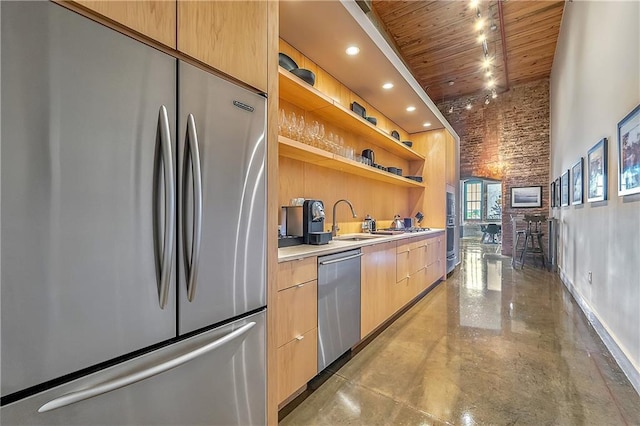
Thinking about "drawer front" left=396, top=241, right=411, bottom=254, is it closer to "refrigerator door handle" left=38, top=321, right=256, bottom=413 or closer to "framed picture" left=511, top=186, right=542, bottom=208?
"refrigerator door handle" left=38, top=321, right=256, bottom=413

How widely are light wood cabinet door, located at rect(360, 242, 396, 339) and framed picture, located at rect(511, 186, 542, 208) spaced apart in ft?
20.8

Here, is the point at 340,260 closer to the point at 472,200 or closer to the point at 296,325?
the point at 296,325

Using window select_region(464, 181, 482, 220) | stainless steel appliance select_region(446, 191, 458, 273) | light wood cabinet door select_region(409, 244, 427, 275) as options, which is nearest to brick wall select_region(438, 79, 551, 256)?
stainless steel appliance select_region(446, 191, 458, 273)

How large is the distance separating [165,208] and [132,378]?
22.4 inches

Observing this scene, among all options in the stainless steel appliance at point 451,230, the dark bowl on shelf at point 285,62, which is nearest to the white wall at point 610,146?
the stainless steel appliance at point 451,230

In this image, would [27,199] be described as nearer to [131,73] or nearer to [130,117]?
[130,117]

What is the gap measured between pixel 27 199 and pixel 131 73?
50cm

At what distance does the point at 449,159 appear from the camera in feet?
17.0

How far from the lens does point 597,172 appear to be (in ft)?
10.1

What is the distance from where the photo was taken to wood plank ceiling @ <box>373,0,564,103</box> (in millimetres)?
4695

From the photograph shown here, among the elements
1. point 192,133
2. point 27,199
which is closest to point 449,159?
point 192,133

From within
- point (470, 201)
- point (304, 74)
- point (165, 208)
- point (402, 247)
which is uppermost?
point (304, 74)

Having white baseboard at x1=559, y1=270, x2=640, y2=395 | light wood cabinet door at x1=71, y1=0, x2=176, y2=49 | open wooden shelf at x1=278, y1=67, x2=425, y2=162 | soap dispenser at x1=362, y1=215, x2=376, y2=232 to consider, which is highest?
open wooden shelf at x1=278, y1=67, x2=425, y2=162

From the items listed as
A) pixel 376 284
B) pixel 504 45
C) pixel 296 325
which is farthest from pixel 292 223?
pixel 504 45
